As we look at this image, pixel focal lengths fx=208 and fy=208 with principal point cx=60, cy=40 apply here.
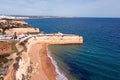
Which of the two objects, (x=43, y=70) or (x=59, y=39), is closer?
(x=43, y=70)

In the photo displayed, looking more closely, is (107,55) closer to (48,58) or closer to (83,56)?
(83,56)

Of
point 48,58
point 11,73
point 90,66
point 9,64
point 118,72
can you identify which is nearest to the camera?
point 11,73

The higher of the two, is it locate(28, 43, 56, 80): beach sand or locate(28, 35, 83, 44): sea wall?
locate(28, 35, 83, 44): sea wall

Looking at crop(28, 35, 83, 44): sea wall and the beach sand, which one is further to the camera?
crop(28, 35, 83, 44): sea wall

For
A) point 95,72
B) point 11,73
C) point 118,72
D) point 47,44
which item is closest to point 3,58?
point 11,73

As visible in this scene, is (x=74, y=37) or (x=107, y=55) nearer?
(x=107, y=55)

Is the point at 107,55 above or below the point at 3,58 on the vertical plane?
below

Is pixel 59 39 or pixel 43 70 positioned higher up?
pixel 59 39

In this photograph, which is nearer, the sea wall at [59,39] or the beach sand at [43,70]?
the beach sand at [43,70]

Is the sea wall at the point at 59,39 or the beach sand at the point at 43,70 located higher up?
the sea wall at the point at 59,39

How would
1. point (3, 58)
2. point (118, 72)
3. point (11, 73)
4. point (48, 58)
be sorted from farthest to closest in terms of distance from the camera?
1. point (48, 58)
2. point (118, 72)
3. point (3, 58)
4. point (11, 73)
